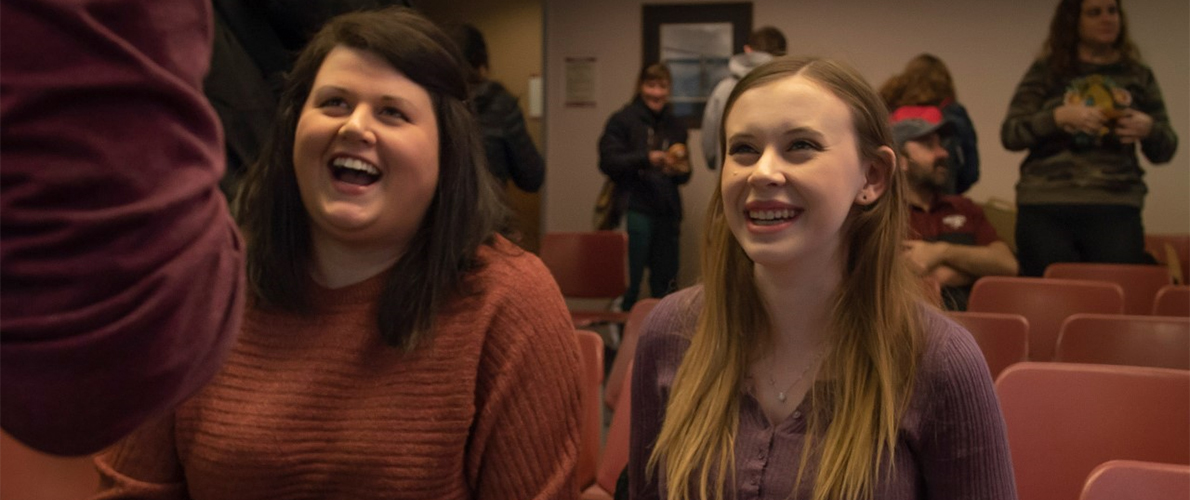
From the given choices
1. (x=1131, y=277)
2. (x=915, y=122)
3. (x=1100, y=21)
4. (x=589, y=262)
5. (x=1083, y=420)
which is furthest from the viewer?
(x=589, y=262)

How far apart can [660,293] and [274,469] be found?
4.11 m

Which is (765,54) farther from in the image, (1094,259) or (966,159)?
(1094,259)

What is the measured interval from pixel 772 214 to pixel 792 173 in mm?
59

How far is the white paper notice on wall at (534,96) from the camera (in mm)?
6590

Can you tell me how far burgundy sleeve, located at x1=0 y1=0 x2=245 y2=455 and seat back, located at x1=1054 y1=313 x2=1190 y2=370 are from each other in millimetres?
2268

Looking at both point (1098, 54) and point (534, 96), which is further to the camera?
point (534, 96)

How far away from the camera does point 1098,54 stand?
3.61 m

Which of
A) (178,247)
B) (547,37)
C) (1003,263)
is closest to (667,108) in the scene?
(547,37)

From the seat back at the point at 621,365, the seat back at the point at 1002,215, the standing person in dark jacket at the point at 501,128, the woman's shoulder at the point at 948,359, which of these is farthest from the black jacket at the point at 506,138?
the seat back at the point at 1002,215

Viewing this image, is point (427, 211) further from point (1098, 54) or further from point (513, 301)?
point (1098, 54)

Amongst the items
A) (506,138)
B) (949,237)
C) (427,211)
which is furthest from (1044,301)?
(427,211)

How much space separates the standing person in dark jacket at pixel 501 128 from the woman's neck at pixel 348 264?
6.49 feet

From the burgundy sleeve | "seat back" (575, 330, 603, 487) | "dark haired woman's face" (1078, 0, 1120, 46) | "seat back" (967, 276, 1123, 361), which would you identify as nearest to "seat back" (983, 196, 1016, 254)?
"dark haired woman's face" (1078, 0, 1120, 46)

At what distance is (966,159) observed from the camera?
12.4ft
